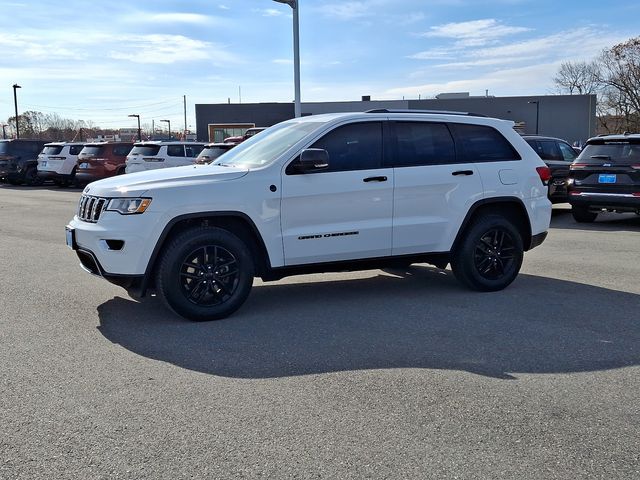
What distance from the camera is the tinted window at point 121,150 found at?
23.1 meters

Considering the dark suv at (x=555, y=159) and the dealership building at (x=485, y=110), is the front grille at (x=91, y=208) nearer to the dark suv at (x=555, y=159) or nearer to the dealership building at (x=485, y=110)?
the dark suv at (x=555, y=159)

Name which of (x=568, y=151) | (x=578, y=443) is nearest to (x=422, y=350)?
(x=578, y=443)

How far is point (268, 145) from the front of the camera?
6695 millimetres

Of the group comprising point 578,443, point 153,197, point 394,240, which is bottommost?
point 578,443

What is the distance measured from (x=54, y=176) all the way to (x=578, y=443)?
80.1ft

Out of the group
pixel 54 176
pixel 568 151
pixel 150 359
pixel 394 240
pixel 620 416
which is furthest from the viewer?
pixel 54 176

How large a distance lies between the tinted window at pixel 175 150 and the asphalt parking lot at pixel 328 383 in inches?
566

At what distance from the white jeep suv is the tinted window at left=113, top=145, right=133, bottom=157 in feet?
56.9

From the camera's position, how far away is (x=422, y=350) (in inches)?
198

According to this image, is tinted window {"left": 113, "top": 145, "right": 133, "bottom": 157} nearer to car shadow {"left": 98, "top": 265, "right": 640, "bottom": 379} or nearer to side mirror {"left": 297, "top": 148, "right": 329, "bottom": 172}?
car shadow {"left": 98, "top": 265, "right": 640, "bottom": 379}

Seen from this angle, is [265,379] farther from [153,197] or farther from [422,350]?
[153,197]

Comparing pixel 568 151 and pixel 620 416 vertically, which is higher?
pixel 568 151

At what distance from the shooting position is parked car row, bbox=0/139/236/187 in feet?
69.4

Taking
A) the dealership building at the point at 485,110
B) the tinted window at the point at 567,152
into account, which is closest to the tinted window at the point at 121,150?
the tinted window at the point at 567,152
